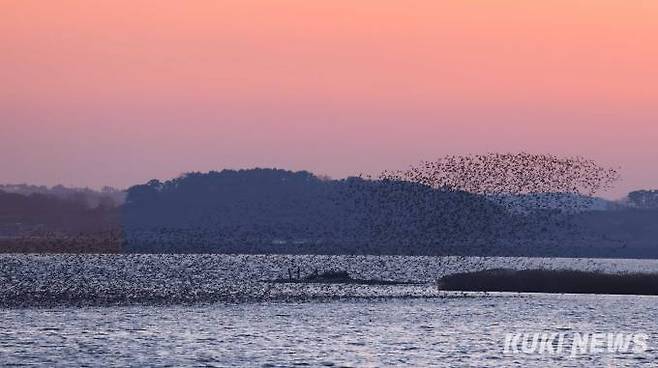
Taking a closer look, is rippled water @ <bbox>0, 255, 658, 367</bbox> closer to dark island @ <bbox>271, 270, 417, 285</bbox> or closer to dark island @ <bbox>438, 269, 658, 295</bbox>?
dark island @ <bbox>438, 269, 658, 295</bbox>

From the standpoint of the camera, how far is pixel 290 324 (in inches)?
2805

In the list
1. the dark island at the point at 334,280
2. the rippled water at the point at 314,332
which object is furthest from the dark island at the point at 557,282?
the dark island at the point at 334,280

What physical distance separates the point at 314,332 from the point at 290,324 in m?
4.79

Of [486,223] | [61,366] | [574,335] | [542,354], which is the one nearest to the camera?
[61,366]

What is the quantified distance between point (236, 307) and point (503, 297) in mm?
23403

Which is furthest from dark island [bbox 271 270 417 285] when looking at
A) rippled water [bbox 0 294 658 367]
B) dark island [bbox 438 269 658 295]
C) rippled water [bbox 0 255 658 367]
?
rippled water [bbox 0 294 658 367]

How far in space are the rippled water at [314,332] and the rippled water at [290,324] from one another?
0.06 m

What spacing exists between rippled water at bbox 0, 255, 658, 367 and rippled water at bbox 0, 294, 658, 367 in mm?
61

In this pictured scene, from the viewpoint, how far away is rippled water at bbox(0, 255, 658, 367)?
54625 mm

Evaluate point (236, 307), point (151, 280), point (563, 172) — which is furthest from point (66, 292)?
point (563, 172)

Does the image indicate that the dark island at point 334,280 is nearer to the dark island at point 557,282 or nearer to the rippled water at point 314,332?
the dark island at point 557,282

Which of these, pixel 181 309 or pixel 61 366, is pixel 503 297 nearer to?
pixel 181 309

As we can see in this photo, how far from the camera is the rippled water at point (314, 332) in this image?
177 feet

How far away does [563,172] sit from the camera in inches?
3967
